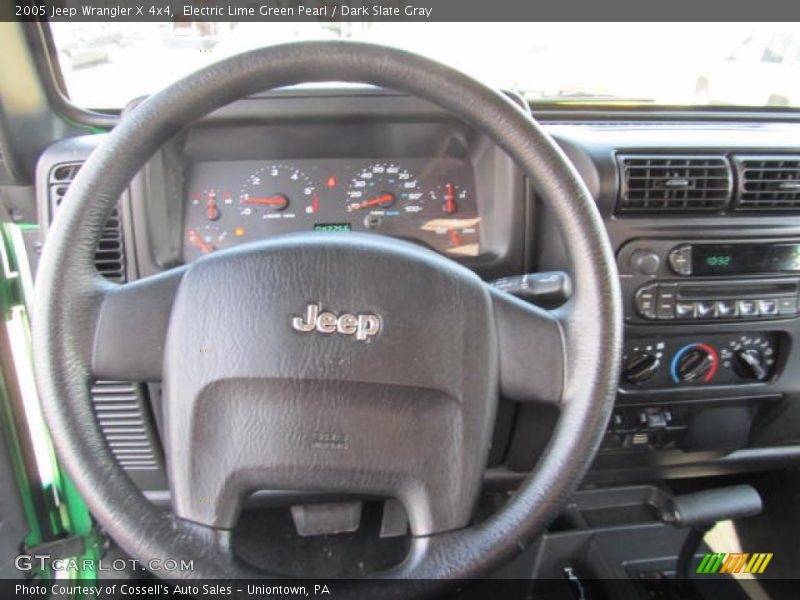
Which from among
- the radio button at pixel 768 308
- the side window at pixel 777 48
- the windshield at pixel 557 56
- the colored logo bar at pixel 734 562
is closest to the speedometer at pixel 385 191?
the windshield at pixel 557 56

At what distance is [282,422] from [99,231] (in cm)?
34

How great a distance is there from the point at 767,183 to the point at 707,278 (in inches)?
8.8

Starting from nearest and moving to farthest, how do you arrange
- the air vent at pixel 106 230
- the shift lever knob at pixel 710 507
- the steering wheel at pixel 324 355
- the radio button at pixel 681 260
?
the steering wheel at pixel 324 355 < the air vent at pixel 106 230 < the radio button at pixel 681 260 < the shift lever knob at pixel 710 507

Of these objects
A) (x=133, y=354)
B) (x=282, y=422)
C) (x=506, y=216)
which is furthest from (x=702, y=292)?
(x=133, y=354)

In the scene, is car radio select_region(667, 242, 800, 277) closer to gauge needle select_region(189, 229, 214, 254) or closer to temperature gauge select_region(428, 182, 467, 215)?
temperature gauge select_region(428, 182, 467, 215)

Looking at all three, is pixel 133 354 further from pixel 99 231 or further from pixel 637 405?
pixel 637 405

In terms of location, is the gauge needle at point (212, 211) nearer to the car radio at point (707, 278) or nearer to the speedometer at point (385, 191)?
the speedometer at point (385, 191)

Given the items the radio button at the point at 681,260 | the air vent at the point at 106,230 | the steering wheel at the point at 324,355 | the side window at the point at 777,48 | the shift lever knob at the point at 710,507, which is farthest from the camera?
the side window at the point at 777,48

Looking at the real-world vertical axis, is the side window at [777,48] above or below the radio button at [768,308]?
above

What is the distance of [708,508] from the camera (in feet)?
4.82

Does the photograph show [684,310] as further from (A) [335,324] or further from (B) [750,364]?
(A) [335,324]

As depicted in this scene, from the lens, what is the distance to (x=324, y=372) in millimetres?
858

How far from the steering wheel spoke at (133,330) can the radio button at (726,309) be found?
105 centimetres

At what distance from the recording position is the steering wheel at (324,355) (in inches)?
32.4
